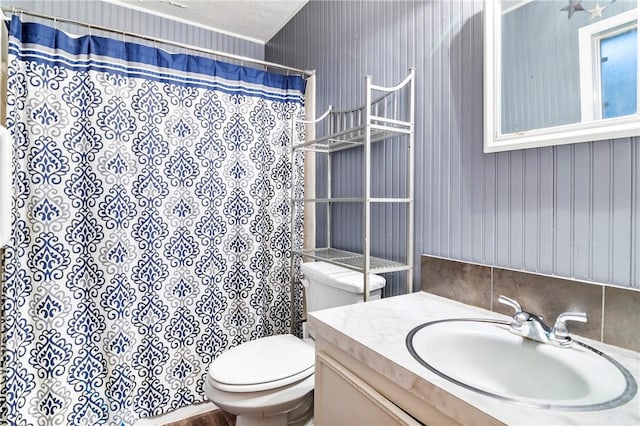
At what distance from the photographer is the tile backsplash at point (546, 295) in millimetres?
764

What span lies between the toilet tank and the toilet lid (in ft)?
0.73

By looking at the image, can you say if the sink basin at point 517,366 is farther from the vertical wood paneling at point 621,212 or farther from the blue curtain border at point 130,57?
the blue curtain border at point 130,57

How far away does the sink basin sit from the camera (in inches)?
23.8

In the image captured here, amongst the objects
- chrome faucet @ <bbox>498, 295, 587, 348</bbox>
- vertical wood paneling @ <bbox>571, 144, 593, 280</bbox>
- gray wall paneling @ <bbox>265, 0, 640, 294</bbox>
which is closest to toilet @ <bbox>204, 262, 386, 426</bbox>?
gray wall paneling @ <bbox>265, 0, 640, 294</bbox>

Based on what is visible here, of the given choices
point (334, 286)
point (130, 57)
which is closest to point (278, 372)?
point (334, 286)

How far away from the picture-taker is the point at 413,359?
0.71 meters

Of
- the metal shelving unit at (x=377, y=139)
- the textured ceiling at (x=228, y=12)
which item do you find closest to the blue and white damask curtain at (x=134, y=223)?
the metal shelving unit at (x=377, y=139)

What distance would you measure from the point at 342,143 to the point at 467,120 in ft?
2.36

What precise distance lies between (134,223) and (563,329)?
172 cm

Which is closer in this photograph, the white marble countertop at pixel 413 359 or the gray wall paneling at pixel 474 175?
the white marble countertop at pixel 413 359

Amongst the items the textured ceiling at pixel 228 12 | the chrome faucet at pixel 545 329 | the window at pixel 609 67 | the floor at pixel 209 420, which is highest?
the textured ceiling at pixel 228 12

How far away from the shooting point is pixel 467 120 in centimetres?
113

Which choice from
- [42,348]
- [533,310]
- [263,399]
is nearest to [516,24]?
[533,310]

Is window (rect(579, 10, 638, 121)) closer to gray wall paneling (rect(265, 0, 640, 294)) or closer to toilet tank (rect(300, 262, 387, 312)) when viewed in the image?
gray wall paneling (rect(265, 0, 640, 294))
